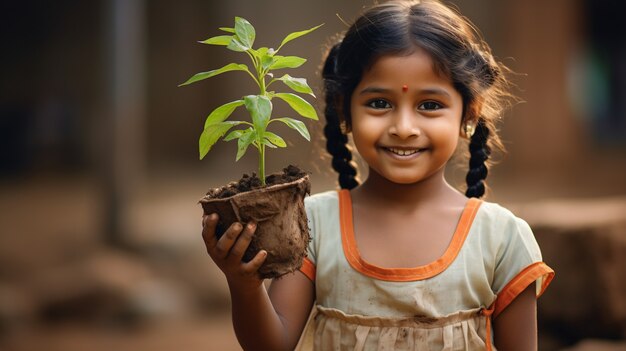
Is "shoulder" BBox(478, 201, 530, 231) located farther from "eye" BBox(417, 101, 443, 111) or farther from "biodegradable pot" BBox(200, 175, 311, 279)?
"biodegradable pot" BBox(200, 175, 311, 279)

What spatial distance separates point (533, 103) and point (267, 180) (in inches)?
343

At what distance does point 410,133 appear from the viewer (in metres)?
2.00

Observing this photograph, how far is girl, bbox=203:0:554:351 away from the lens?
2.05 m

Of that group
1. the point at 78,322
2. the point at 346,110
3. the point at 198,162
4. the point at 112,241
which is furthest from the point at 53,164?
the point at 346,110

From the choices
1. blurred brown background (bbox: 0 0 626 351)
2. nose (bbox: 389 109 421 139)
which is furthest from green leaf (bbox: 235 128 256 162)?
blurred brown background (bbox: 0 0 626 351)

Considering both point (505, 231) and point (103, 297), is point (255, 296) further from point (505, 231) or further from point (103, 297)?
point (103, 297)

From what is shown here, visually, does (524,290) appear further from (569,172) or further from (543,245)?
(569,172)

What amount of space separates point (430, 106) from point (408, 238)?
31cm

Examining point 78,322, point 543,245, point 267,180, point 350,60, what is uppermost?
point 350,60

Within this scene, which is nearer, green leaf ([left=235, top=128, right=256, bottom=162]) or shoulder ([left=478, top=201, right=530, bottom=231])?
green leaf ([left=235, top=128, right=256, bottom=162])

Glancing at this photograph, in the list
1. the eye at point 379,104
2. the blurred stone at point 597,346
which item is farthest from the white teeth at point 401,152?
the blurred stone at point 597,346

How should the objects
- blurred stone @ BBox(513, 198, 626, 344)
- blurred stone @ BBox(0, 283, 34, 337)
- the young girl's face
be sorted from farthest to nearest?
blurred stone @ BBox(0, 283, 34, 337) < blurred stone @ BBox(513, 198, 626, 344) < the young girl's face

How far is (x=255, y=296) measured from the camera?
76.9 inches

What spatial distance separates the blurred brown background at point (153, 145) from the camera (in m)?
5.84
